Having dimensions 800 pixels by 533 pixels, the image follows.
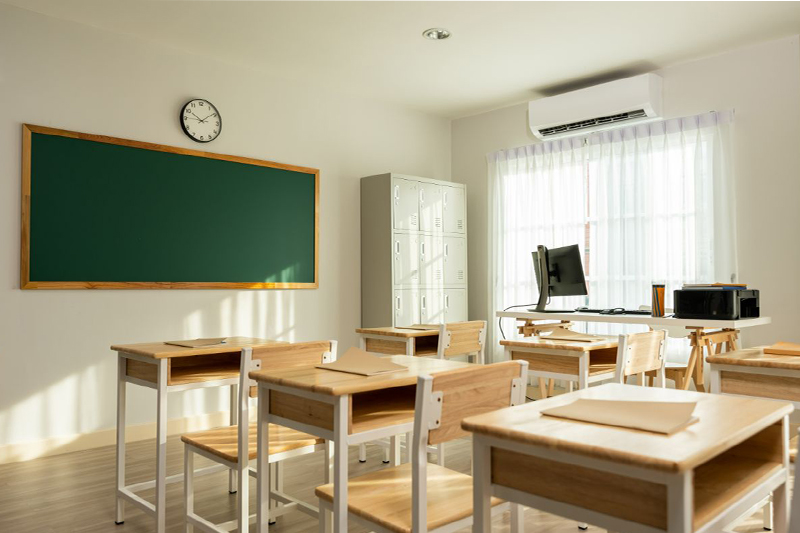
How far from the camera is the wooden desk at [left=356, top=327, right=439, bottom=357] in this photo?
12.8ft

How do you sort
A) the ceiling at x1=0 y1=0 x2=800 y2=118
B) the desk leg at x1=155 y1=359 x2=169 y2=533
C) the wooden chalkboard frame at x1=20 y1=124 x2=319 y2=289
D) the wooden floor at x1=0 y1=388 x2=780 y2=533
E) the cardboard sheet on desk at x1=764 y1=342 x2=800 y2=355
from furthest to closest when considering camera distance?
the ceiling at x1=0 y1=0 x2=800 y2=118
the wooden chalkboard frame at x1=20 y1=124 x2=319 y2=289
the wooden floor at x1=0 y1=388 x2=780 y2=533
the desk leg at x1=155 y1=359 x2=169 y2=533
the cardboard sheet on desk at x1=764 y1=342 x2=800 y2=355

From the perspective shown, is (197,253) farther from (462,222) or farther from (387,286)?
(462,222)

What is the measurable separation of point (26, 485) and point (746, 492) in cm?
359

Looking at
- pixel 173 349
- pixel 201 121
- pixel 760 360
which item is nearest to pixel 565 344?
pixel 760 360

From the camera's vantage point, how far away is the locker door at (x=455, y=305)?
6195mm

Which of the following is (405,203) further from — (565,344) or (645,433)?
(645,433)

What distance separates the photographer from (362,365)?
218 cm

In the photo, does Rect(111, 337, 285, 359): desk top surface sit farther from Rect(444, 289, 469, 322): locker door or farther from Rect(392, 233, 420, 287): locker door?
Rect(444, 289, 469, 322): locker door

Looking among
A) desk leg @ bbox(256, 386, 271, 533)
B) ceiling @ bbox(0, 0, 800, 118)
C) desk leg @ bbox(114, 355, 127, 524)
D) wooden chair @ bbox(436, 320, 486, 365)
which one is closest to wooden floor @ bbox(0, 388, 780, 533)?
desk leg @ bbox(114, 355, 127, 524)

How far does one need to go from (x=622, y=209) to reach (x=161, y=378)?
4.14 meters

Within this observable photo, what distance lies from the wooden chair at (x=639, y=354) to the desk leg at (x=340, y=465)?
152 centimetres

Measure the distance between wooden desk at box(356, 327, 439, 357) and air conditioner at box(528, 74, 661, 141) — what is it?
2.56m

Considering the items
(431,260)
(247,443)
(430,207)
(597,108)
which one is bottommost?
(247,443)

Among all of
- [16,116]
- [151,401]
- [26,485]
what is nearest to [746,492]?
[26,485]
